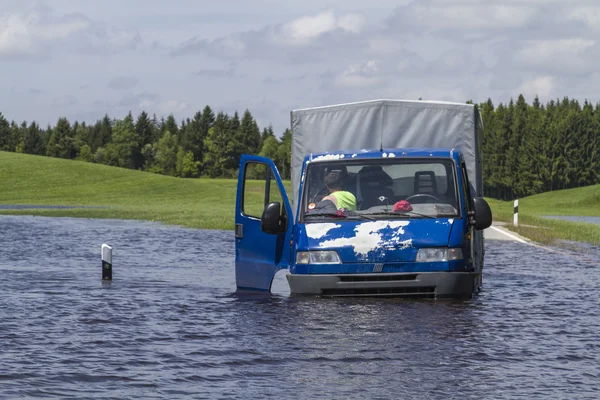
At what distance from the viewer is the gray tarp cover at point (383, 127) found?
51.3ft

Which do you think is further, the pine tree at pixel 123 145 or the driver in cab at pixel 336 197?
the pine tree at pixel 123 145

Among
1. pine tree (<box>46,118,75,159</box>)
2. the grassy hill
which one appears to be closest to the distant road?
the grassy hill

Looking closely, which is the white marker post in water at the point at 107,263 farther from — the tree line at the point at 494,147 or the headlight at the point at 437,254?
the tree line at the point at 494,147

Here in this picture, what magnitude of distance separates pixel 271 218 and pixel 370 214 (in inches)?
48.9

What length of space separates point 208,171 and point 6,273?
6639 inches

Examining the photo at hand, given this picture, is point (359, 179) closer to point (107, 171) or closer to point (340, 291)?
point (340, 291)

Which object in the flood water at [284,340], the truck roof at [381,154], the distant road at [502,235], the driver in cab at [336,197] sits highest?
the truck roof at [381,154]

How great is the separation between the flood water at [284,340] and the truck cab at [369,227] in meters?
0.35

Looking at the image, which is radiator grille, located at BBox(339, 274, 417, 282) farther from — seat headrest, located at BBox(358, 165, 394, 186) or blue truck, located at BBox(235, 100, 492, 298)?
seat headrest, located at BBox(358, 165, 394, 186)

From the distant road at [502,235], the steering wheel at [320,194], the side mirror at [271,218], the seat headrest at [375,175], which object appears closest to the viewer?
the side mirror at [271,218]

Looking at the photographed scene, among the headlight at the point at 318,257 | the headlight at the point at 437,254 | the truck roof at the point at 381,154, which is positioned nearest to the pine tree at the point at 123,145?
the truck roof at the point at 381,154

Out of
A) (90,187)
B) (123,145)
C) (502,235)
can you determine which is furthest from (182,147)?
(502,235)

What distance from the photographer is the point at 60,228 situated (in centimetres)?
3762

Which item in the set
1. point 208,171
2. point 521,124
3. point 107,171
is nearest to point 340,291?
point 107,171
